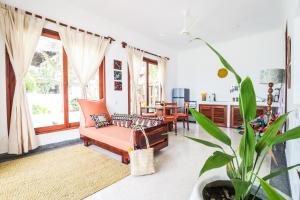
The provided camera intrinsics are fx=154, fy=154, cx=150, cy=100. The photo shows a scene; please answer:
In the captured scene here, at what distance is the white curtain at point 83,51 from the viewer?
3.17 metres

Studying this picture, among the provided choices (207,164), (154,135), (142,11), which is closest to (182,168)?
(154,135)

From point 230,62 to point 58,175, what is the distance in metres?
5.62

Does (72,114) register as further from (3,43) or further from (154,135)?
(154,135)

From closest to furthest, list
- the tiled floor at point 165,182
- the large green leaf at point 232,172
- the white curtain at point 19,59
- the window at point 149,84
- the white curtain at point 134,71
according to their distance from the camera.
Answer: the large green leaf at point 232,172
the tiled floor at point 165,182
the white curtain at point 19,59
the white curtain at point 134,71
the window at point 149,84

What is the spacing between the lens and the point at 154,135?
2627 millimetres

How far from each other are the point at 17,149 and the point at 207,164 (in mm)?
3109

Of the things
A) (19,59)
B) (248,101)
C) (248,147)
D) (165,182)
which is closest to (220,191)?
(248,147)

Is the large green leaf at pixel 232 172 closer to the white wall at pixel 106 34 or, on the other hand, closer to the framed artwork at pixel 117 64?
the white wall at pixel 106 34

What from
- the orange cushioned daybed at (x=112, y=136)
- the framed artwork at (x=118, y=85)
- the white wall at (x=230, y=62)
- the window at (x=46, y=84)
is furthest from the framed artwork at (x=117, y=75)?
the white wall at (x=230, y=62)

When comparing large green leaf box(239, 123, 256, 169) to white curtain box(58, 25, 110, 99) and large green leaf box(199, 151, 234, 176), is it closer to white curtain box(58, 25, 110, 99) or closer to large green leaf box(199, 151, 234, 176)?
large green leaf box(199, 151, 234, 176)

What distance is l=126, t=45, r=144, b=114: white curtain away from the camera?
14.6 ft

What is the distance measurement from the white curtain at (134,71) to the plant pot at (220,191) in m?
3.71

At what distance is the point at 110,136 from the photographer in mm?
2566

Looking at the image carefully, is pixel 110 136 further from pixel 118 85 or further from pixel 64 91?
pixel 118 85
